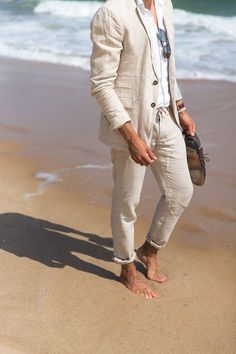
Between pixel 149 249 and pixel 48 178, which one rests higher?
pixel 149 249

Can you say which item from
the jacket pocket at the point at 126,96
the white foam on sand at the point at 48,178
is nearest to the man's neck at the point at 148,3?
the jacket pocket at the point at 126,96

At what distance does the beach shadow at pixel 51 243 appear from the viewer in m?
3.56

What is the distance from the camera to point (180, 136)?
306 cm

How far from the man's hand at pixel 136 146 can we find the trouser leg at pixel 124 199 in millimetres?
117

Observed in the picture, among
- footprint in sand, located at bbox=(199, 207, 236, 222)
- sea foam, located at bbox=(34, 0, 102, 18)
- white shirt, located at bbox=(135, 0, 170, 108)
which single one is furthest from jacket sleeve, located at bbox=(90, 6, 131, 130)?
sea foam, located at bbox=(34, 0, 102, 18)

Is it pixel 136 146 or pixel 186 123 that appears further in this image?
pixel 186 123

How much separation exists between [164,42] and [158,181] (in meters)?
0.71

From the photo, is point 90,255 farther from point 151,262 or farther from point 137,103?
point 137,103

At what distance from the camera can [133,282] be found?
327 centimetres

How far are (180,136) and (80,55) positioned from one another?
7075mm

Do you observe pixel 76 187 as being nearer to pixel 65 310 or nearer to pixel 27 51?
pixel 65 310

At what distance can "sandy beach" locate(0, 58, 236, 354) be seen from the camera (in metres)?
2.87

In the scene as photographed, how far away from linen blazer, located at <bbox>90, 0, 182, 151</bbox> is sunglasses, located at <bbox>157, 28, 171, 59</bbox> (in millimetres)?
37

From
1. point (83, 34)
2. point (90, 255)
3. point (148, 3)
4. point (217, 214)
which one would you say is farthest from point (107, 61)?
point (83, 34)
